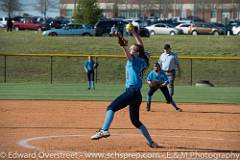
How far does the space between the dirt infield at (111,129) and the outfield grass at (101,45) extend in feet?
75.2

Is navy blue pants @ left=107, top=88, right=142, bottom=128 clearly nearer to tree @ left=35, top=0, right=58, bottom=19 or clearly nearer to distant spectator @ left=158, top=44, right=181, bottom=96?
distant spectator @ left=158, top=44, right=181, bottom=96

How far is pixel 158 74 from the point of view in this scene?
20.0 metres

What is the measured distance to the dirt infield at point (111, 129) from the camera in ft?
43.9

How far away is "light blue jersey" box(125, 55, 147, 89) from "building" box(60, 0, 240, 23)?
74888mm

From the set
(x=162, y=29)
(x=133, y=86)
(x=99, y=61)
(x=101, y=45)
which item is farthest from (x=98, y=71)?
(x=162, y=29)

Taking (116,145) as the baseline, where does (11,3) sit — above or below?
above

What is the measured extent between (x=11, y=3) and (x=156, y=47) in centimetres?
3872

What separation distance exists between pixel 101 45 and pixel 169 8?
5212cm

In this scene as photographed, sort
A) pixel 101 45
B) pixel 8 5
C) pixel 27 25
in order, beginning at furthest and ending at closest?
pixel 8 5
pixel 27 25
pixel 101 45

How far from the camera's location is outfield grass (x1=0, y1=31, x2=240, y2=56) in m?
46.1

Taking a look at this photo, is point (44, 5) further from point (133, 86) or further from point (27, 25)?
point (133, 86)

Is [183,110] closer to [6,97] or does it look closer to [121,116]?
[121,116]

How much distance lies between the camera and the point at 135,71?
42.1 feet

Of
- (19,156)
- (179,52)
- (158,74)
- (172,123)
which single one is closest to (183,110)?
(158,74)
